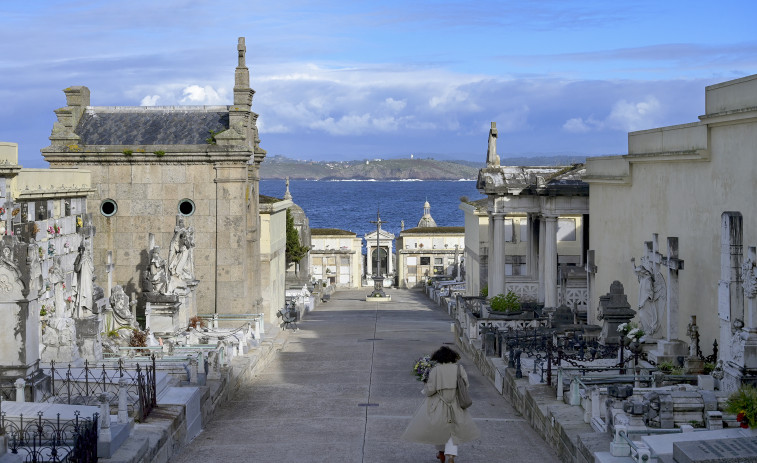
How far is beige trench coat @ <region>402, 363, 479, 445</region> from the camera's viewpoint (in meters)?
13.1

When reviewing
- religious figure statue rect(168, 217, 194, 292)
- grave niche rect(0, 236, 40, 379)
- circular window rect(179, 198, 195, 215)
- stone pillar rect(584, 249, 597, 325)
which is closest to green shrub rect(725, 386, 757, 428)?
grave niche rect(0, 236, 40, 379)

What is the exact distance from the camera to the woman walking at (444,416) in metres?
13.1

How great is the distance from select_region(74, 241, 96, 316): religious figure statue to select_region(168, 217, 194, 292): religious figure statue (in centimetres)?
535

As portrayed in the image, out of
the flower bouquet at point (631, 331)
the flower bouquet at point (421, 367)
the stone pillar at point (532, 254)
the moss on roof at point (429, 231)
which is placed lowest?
the flower bouquet at point (421, 367)

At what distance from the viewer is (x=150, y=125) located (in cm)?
3188

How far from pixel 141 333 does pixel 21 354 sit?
8.01 metres

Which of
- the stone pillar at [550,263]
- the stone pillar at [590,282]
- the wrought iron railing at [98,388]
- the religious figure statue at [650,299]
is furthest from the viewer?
the stone pillar at [550,263]

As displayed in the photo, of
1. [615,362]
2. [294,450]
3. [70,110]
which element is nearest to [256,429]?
[294,450]

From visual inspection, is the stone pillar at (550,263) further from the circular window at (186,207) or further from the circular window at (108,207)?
the circular window at (108,207)

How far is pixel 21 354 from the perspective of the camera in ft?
52.9

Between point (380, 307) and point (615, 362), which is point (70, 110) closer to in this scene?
point (615, 362)

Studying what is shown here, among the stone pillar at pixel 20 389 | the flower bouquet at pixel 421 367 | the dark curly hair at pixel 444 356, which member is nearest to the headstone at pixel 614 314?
the flower bouquet at pixel 421 367

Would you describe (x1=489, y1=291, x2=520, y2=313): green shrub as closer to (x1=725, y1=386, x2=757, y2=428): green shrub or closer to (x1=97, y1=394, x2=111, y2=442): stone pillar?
(x1=725, y1=386, x2=757, y2=428): green shrub

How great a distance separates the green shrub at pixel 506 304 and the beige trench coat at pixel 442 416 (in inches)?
702
